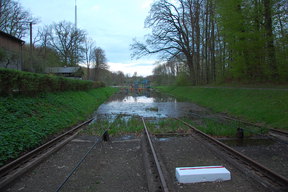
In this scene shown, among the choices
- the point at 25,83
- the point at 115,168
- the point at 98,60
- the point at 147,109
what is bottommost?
the point at 115,168

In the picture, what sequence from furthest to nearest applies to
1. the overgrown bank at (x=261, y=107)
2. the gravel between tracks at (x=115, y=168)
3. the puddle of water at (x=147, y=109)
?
the puddle of water at (x=147, y=109) → the overgrown bank at (x=261, y=107) → the gravel between tracks at (x=115, y=168)

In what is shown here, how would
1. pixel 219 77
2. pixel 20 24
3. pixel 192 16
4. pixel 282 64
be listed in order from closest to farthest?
1. pixel 282 64
2. pixel 219 77
3. pixel 192 16
4. pixel 20 24

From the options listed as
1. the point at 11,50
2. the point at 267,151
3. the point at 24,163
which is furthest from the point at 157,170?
the point at 11,50

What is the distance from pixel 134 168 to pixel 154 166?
0.52 metres

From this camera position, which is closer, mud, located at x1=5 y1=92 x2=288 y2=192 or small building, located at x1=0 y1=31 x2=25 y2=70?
mud, located at x1=5 y1=92 x2=288 y2=192

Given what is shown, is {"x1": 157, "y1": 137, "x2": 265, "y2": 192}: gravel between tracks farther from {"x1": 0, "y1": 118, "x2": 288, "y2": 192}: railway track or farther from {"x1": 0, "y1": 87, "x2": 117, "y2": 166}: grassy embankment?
{"x1": 0, "y1": 87, "x2": 117, "y2": 166}: grassy embankment

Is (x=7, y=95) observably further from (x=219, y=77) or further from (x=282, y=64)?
(x=219, y=77)

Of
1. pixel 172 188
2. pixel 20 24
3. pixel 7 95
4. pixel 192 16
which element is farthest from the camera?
pixel 20 24

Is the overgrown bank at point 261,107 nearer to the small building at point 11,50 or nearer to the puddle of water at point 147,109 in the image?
the puddle of water at point 147,109

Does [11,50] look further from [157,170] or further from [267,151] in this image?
[267,151]

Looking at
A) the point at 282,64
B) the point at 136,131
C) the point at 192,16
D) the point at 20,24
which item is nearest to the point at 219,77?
the point at 192,16

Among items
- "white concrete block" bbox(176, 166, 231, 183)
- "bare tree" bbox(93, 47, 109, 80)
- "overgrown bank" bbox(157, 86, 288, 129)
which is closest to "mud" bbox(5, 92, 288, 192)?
"white concrete block" bbox(176, 166, 231, 183)

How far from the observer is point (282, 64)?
16719 millimetres

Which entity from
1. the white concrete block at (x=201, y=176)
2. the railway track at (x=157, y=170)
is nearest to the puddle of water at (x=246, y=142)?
the railway track at (x=157, y=170)
